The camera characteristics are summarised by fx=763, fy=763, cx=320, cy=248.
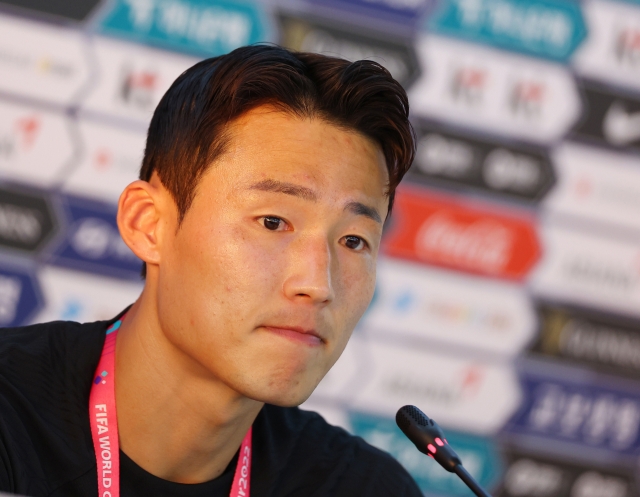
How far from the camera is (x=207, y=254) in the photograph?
1.22 metres

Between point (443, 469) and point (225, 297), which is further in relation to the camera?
point (443, 469)

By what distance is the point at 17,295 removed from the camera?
7.33 ft

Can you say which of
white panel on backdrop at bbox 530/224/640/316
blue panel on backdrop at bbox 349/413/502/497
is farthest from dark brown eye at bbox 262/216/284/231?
white panel on backdrop at bbox 530/224/640/316

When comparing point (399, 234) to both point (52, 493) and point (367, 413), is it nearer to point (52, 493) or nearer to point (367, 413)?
point (367, 413)

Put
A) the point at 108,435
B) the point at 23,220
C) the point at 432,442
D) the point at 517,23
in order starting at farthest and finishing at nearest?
the point at 517,23 < the point at 23,220 < the point at 108,435 < the point at 432,442

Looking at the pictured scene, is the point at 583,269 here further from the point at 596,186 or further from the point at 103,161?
the point at 103,161

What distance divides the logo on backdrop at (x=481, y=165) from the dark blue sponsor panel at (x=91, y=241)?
938 millimetres

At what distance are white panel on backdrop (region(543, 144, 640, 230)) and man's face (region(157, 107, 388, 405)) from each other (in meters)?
1.39

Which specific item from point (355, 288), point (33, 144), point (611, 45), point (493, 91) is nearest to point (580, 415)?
point (493, 91)

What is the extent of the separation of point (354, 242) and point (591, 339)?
1547 mm

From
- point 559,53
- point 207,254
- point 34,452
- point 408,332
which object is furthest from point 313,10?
point 34,452

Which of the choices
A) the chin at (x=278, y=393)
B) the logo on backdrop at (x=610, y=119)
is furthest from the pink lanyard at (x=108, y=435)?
the logo on backdrop at (x=610, y=119)

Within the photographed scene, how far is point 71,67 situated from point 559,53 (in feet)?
5.08

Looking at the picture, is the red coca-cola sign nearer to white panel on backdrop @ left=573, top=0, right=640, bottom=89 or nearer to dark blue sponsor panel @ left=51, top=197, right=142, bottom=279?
white panel on backdrop @ left=573, top=0, right=640, bottom=89
